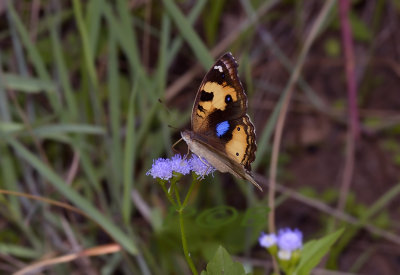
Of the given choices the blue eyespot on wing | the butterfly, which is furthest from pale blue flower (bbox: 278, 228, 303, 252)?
the blue eyespot on wing

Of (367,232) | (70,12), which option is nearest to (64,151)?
(70,12)

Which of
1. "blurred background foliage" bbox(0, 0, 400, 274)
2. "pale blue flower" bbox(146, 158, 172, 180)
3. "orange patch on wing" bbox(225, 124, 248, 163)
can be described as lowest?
"pale blue flower" bbox(146, 158, 172, 180)

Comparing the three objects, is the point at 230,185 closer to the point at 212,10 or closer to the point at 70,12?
the point at 212,10

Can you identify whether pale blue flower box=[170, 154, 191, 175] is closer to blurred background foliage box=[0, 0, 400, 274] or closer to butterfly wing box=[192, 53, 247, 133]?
butterfly wing box=[192, 53, 247, 133]

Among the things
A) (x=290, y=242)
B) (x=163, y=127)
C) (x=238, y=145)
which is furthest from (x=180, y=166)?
(x=163, y=127)

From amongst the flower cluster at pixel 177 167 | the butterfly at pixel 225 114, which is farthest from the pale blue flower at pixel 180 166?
the butterfly at pixel 225 114

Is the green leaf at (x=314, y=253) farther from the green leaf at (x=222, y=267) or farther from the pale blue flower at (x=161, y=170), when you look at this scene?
the pale blue flower at (x=161, y=170)
